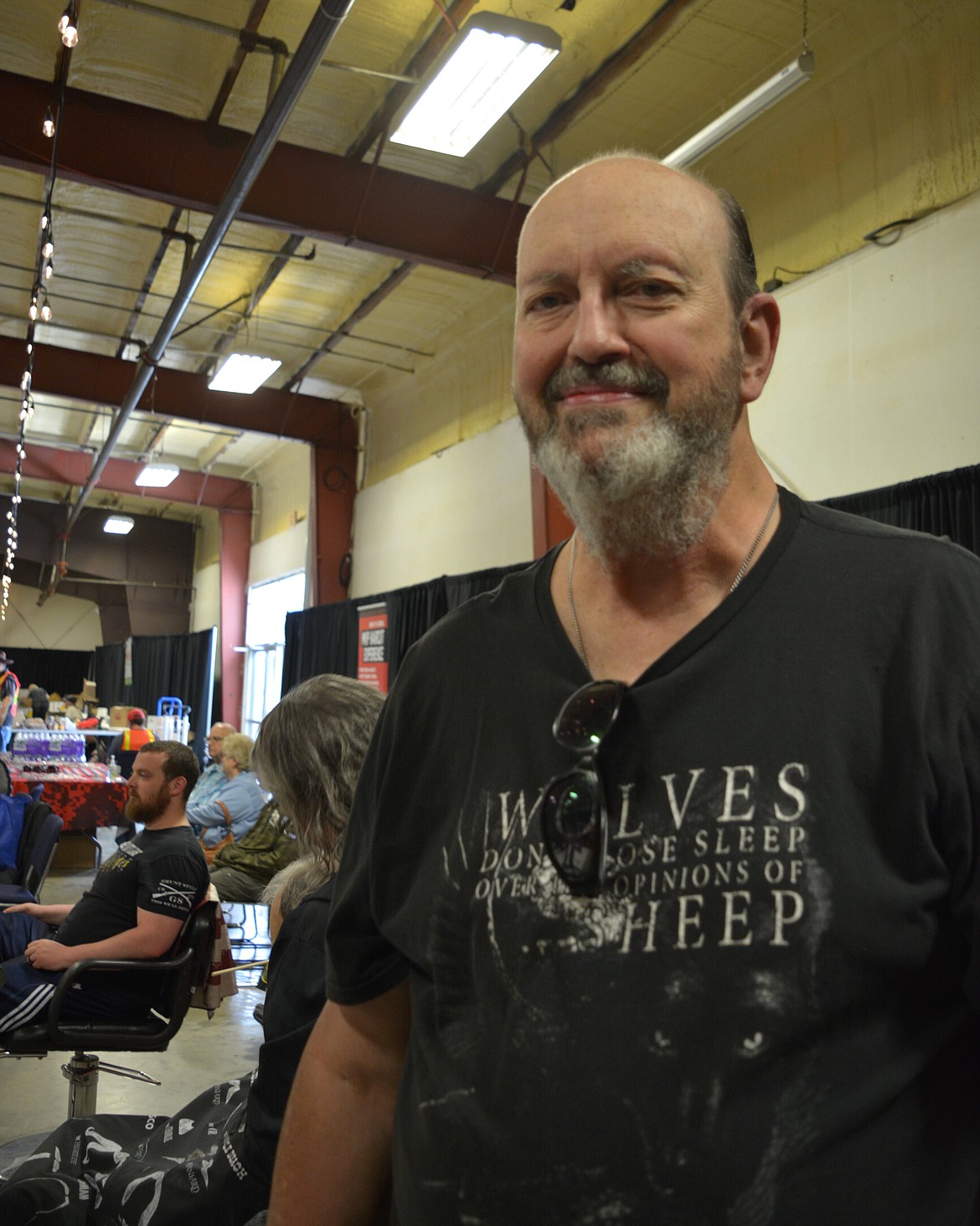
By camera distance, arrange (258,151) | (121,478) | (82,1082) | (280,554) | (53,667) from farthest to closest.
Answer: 1. (53,667)
2. (121,478)
3. (280,554)
4. (258,151)
5. (82,1082)

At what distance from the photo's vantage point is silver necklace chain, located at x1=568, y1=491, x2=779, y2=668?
83cm

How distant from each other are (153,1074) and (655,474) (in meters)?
4.07

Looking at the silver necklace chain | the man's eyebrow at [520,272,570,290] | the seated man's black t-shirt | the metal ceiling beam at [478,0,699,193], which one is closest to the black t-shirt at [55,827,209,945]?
the seated man's black t-shirt

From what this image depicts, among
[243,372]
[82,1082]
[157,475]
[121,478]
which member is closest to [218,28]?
[243,372]

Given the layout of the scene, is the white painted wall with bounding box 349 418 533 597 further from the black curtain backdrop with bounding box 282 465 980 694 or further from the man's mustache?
the man's mustache

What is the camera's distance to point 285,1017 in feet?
5.92

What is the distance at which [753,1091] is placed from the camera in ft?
2.22

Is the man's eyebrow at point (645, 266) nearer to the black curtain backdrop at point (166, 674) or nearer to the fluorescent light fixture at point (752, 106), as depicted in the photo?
the fluorescent light fixture at point (752, 106)

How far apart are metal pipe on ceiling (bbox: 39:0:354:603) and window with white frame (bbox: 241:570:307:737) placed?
4012 mm

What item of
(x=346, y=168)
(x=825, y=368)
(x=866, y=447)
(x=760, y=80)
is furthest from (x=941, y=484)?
(x=346, y=168)

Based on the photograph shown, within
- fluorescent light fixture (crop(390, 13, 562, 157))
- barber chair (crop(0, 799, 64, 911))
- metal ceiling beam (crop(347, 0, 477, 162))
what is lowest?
→ barber chair (crop(0, 799, 64, 911))

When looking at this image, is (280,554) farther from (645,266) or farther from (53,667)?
(645,266)

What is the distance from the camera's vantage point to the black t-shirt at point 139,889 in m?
3.20

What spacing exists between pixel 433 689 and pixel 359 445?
9926 millimetres
